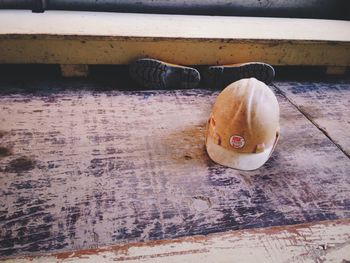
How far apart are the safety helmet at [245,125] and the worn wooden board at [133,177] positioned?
113 millimetres

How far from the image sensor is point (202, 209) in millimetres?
1699

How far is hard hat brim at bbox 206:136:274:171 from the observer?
191 cm

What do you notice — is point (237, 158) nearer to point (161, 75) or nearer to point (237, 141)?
point (237, 141)

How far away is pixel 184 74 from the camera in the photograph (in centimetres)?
270

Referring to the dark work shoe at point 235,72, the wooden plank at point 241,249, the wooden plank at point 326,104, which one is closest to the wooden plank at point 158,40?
the dark work shoe at point 235,72

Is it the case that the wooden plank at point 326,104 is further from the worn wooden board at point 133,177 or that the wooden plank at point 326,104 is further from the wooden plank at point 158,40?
the wooden plank at point 158,40

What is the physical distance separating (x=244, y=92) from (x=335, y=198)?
2.57 ft

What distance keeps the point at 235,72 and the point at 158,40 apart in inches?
27.2

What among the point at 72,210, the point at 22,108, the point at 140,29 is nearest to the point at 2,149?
the point at 22,108

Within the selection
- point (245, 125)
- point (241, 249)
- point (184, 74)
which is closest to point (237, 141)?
point (245, 125)

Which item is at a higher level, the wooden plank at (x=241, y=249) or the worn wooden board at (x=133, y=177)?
the worn wooden board at (x=133, y=177)

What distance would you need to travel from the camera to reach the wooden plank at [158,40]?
255 cm

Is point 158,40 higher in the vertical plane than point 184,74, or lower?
higher

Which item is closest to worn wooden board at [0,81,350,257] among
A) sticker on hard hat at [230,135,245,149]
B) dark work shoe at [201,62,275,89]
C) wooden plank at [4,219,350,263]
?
wooden plank at [4,219,350,263]
